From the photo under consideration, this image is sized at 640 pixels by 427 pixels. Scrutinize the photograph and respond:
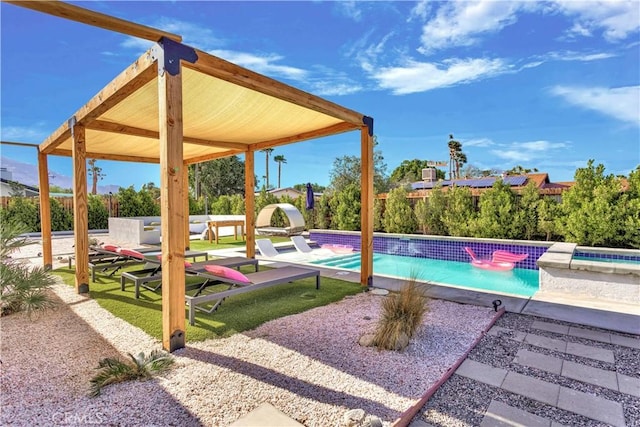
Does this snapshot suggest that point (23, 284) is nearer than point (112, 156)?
Yes

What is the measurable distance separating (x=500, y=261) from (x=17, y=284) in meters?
12.3

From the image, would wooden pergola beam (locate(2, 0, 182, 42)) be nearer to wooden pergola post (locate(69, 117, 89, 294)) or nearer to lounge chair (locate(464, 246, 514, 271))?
wooden pergola post (locate(69, 117, 89, 294))

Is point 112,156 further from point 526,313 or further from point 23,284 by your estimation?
point 526,313

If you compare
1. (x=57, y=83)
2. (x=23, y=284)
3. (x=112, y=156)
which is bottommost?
(x=23, y=284)

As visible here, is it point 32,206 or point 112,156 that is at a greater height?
point 112,156

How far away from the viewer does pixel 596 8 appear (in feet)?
33.5

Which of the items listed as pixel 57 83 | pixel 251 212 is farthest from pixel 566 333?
pixel 57 83

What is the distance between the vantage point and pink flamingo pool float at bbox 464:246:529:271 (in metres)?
10.7

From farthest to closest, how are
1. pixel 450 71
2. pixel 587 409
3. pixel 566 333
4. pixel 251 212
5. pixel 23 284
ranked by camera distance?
pixel 450 71 < pixel 251 212 < pixel 23 284 < pixel 566 333 < pixel 587 409

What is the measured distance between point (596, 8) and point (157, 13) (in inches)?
504

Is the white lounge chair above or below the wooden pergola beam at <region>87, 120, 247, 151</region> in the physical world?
below

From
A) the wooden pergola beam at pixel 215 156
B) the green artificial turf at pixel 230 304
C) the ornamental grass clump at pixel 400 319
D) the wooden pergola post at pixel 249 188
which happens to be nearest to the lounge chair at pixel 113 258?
the green artificial turf at pixel 230 304

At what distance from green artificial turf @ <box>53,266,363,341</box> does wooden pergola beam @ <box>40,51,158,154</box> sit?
3.22 m

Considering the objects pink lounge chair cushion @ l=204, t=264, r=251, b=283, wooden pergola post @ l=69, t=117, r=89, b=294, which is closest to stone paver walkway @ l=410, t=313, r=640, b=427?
pink lounge chair cushion @ l=204, t=264, r=251, b=283
